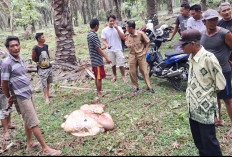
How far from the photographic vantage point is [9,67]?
9.95 feet

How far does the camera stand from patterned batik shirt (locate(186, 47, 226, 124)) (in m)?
2.32

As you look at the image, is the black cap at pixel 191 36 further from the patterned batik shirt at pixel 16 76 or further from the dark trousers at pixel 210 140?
the patterned batik shirt at pixel 16 76

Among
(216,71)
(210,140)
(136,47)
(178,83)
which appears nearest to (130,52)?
(136,47)

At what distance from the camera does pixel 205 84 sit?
2375mm

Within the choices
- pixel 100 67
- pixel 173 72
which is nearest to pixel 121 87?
pixel 100 67

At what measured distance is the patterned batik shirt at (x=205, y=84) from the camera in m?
2.32

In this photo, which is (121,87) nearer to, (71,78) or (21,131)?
(71,78)

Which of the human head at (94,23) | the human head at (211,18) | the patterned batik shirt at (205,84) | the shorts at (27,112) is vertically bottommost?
the shorts at (27,112)

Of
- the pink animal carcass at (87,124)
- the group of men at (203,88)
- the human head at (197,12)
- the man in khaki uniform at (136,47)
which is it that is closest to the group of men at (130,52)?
the man in khaki uniform at (136,47)

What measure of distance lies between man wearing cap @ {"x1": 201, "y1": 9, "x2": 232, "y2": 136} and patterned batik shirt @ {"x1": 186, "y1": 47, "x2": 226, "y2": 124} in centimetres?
75

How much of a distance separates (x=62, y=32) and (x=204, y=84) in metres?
6.23

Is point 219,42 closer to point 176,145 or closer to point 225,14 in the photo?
point 225,14

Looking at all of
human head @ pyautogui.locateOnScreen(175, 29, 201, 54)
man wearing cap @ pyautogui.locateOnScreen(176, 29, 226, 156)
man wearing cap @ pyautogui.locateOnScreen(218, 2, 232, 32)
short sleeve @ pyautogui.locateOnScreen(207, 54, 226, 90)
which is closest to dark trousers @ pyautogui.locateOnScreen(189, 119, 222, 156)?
man wearing cap @ pyautogui.locateOnScreen(176, 29, 226, 156)

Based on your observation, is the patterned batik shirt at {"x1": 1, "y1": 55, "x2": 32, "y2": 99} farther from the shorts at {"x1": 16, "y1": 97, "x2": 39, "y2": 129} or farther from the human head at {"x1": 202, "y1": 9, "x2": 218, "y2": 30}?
the human head at {"x1": 202, "y1": 9, "x2": 218, "y2": 30}
